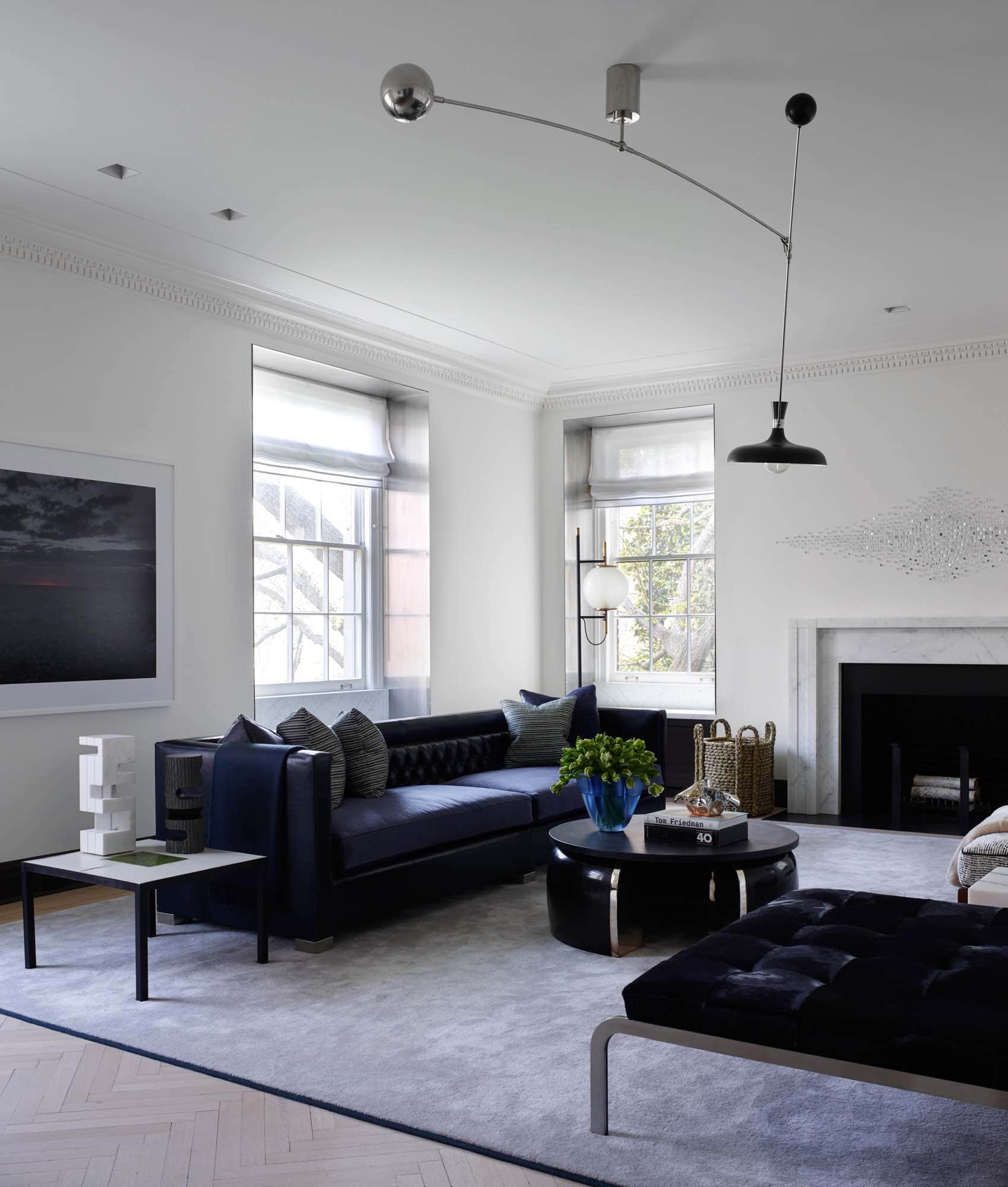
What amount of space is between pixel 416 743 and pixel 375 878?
61.0 inches

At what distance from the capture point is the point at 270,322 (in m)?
6.27

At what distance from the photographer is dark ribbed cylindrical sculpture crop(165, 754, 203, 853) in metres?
4.06

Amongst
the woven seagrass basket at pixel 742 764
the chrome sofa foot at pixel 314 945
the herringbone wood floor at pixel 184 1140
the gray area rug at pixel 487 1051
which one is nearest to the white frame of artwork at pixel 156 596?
the gray area rug at pixel 487 1051

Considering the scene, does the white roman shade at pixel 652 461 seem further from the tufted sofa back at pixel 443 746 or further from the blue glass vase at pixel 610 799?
the blue glass vase at pixel 610 799

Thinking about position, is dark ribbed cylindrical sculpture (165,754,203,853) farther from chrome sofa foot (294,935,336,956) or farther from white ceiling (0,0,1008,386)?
white ceiling (0,0,1008,386)

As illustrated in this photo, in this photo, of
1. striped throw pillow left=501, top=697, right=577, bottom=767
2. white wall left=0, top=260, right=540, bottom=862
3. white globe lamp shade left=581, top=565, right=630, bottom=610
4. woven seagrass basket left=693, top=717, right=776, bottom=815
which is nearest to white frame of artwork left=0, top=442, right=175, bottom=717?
white wall left=0, top=260, right=540, bottom=862

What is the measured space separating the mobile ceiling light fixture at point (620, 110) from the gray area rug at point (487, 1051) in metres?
1.90

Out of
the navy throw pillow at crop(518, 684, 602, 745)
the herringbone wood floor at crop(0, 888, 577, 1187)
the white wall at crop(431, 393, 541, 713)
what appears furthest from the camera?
the white wall at crop(431, 393, 541, 713)

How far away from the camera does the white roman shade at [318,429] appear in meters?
6.58

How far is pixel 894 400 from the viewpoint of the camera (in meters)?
7.23

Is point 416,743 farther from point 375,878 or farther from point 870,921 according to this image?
point 870,921

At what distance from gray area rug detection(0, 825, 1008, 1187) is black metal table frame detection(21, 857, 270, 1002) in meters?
0.08

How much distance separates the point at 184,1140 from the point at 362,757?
2.47m

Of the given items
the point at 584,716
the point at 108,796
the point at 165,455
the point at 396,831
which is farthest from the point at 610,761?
the point at 165,455
